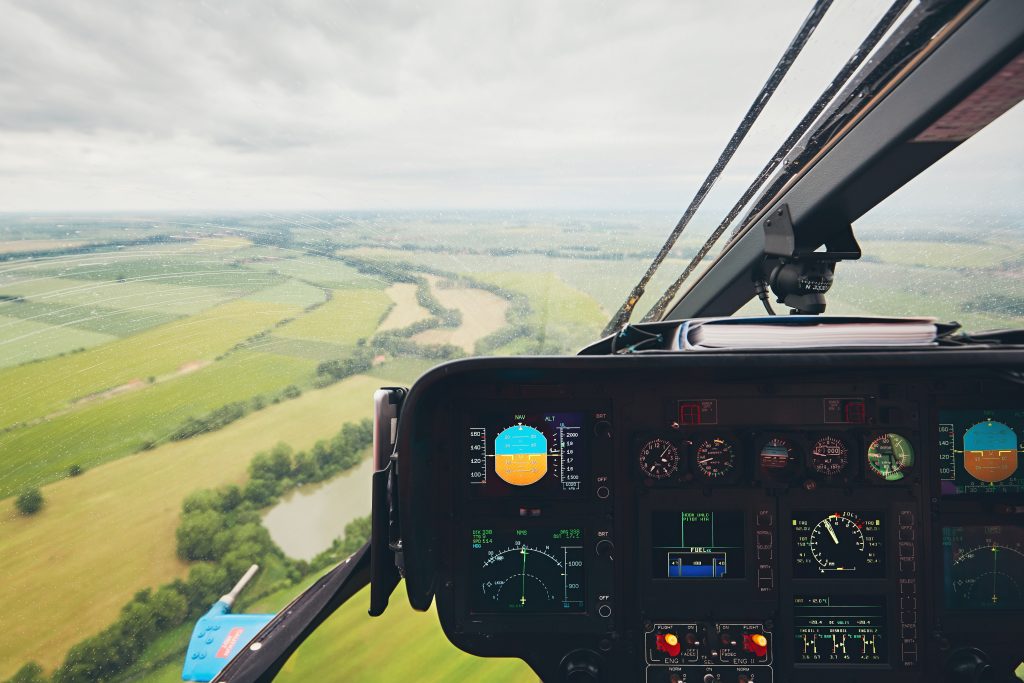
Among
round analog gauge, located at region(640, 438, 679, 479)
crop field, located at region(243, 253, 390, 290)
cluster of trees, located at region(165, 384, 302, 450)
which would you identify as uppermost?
crop field, located at region(243, 253, 390, 290)

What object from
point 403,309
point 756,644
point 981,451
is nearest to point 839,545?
point 756,644

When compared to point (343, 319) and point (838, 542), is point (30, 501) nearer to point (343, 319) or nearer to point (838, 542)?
point (343, 319)

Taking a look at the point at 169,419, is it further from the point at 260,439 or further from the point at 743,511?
the point at 743,511

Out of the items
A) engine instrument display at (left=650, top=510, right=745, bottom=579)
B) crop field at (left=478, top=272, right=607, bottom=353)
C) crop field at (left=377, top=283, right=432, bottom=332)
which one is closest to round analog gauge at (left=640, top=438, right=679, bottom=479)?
engine instrument display at (left=650, top=510, right=745, bottom=579)

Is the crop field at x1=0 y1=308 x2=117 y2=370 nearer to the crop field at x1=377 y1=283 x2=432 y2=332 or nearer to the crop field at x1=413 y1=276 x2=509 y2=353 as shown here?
the crop field at x1=377 y1=283 x2=432 y2=332

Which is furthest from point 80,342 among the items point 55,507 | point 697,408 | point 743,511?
point 743,511

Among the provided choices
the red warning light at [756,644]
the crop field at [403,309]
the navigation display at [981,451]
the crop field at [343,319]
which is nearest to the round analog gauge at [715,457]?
the red warning light at [756,644]

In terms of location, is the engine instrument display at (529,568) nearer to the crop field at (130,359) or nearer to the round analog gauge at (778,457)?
the round analog gauge at (778,457)
